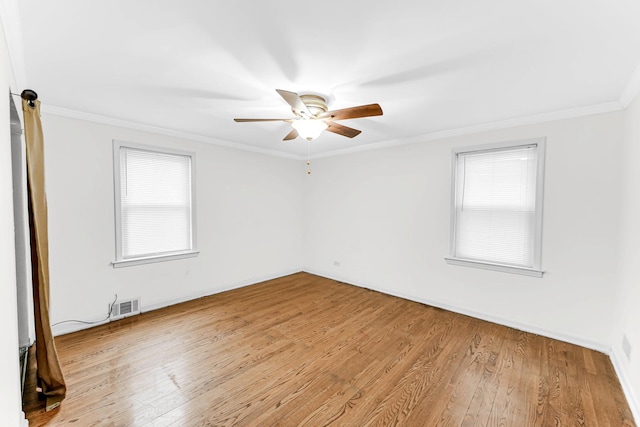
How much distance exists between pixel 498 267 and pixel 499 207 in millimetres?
717

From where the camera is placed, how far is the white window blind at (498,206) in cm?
313

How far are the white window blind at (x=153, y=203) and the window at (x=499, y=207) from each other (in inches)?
146

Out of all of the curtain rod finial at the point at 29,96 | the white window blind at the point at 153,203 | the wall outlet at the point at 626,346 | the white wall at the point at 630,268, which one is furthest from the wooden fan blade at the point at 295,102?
the wall outlet at the point at 626,346

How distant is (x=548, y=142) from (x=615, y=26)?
1705mm

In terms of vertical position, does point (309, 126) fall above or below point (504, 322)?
above

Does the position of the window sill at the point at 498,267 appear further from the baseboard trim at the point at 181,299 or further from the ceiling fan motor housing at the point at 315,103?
the baseboard trim at the point at 181,299

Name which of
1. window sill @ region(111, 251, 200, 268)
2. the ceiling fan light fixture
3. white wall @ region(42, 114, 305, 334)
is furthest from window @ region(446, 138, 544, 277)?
window sill @ region(111, 251, 200, 268)

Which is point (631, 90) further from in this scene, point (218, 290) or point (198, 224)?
point (218, 290)

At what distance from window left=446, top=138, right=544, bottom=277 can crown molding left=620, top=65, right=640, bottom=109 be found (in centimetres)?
65

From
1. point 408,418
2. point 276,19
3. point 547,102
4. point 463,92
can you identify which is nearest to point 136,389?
point 408,418

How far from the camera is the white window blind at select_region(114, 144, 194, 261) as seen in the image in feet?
11.2

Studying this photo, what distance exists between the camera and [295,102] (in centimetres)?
A: 210

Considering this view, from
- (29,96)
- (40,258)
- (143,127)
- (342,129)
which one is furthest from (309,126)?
(143,127)

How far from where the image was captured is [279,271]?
5.26 m
